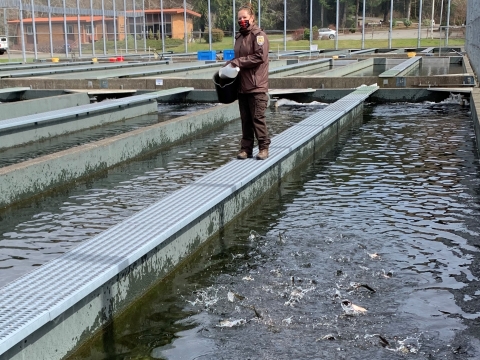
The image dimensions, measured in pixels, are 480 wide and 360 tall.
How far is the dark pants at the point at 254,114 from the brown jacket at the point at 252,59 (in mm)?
80

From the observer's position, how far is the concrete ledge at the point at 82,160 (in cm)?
750

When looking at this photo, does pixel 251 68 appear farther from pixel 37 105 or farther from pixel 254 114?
pixel 37 105

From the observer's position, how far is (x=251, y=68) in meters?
7.05

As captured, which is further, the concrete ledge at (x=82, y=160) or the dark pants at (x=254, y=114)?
the concrete ledge at (x=82, y=160)

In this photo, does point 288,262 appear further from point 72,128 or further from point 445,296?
point 72,128

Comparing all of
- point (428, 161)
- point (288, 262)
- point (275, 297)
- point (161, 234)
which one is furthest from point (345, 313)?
point (428, 161)

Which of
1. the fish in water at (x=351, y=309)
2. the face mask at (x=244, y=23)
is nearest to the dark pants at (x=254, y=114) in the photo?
the face mask at (x=244, y=23)

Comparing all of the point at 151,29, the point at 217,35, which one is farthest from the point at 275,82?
the point at 151,29

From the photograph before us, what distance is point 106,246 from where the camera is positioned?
4750 millimetres

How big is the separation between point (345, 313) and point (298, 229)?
196 centimetres

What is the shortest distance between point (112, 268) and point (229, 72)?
3161 mm

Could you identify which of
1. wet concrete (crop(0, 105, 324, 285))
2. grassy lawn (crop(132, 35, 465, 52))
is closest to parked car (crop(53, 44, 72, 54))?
grassy lawn (crop(132, 35, 465, 52))

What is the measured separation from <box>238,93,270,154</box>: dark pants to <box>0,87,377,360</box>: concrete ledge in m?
0.29

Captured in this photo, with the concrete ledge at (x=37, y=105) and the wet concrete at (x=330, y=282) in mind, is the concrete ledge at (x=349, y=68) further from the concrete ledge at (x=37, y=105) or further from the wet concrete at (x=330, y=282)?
the wet concrete at (x=330, y=282)
